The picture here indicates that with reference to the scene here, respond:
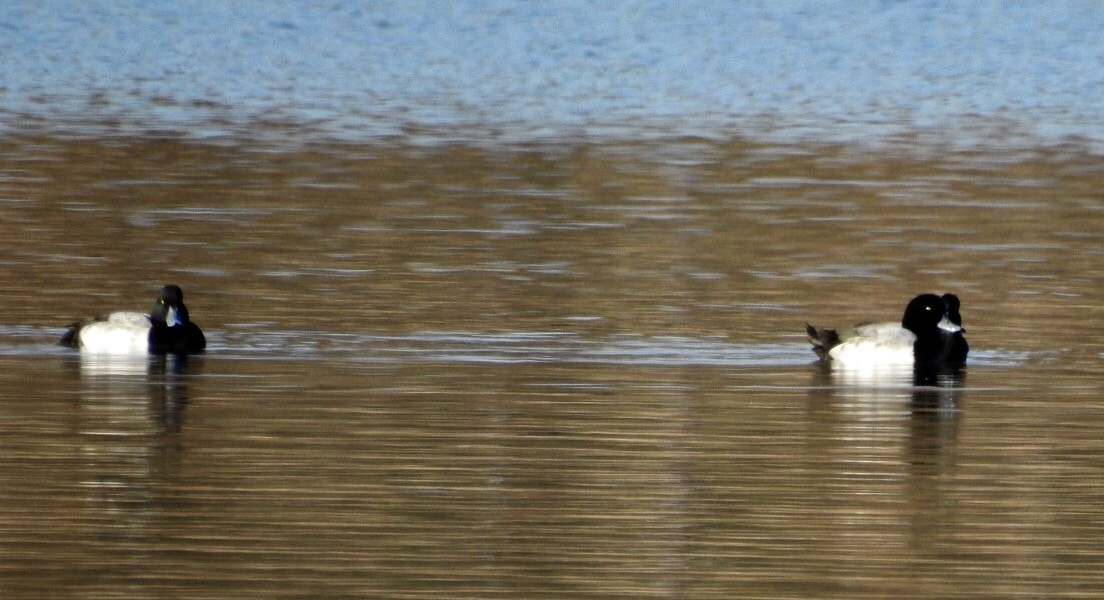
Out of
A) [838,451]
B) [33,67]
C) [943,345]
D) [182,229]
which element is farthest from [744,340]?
[33,67]

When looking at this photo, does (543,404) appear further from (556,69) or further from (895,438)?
(556,69)

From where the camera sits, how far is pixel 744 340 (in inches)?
635

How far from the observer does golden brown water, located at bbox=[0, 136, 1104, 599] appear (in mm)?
9766

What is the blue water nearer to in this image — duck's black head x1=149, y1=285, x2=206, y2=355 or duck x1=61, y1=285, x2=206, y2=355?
duck x1=61, y1=285, x2=206, y2=355

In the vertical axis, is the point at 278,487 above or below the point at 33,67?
below

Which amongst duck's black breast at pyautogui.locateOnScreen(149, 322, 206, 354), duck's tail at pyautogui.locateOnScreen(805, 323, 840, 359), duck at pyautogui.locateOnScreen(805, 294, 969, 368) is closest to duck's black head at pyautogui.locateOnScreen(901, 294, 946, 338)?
duck at pyautogui.locateOnScreen(805, 294, 969, 368)

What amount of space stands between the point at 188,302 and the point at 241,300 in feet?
1.38

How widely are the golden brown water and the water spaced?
1.4 inches

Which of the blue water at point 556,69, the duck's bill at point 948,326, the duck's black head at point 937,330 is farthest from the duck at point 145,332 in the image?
the blue water at point 556,69

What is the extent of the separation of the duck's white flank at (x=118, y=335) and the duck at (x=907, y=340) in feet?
15.1

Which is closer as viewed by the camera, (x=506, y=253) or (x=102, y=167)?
(x=506, y=253)

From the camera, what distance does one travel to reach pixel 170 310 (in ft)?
51.3

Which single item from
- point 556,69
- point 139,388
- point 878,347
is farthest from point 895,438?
point 556,69

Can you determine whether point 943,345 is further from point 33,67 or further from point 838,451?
point 33,67
